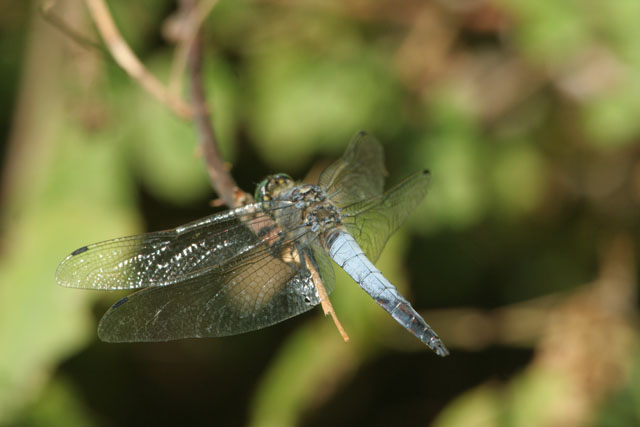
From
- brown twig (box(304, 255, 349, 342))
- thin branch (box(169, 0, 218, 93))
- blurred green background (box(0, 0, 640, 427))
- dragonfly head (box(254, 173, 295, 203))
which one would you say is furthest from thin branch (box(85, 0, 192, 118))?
brown twig (box(304, 255, 349, 342))

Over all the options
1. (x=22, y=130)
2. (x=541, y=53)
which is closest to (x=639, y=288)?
(x=541, y=53)

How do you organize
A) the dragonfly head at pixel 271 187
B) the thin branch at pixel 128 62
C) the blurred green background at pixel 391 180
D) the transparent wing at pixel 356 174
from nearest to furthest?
the thin branch at pixel 128 62 → the dragonfly head at pixel 271 187 → the transparent wing at pixel 356 174 → the blurred green background at pixel 391 180

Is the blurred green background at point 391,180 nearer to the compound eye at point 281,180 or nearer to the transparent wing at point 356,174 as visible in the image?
the transparent wing at point 356,174

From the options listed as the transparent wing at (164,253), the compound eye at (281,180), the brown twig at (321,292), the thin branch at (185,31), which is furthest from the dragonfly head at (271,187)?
→ the thin branch at (185,31)

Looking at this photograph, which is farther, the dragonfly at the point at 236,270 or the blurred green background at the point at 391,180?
the blurred green background at the point at 391,180

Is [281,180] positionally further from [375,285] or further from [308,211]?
[375,285]

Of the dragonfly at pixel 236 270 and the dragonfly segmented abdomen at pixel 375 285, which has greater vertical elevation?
the dragonfly at pixel 236 270

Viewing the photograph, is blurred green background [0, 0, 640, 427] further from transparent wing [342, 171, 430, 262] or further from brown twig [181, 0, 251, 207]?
brown twig [181, 0, 251, 207]
